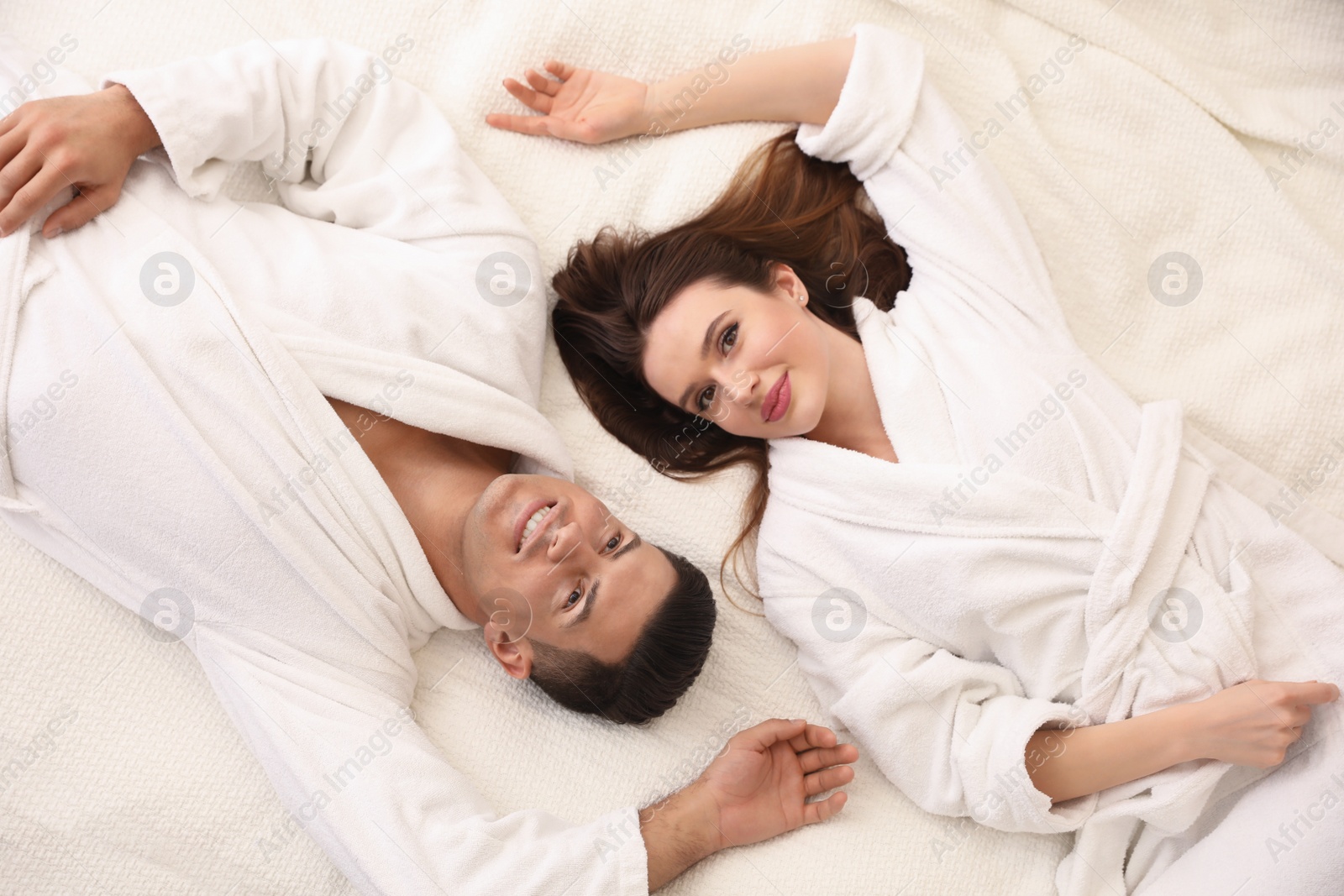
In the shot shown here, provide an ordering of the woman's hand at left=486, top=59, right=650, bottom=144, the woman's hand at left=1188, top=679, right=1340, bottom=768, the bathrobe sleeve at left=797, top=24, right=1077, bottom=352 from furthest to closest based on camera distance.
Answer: the woman's hand at left=486, top=59, right=650, bottom=144 < the bathrobe sleeve at left=797, top=24, right=1077, bottom=352 < the woman's hand at left=1188, top=679, right=1340, bottom=768

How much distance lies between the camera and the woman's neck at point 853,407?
162 centimetres

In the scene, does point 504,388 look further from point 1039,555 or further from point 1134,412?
point 1134,412

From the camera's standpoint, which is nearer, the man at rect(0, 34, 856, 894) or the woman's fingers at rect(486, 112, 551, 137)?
the man at rect(0, 34, 856, 894)

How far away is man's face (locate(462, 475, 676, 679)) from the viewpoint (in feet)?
4.71

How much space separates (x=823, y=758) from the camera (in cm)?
157

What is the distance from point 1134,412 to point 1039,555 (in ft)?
1.01

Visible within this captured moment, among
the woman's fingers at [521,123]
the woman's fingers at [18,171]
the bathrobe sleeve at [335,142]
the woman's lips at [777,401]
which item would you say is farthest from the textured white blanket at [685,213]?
the woman's fingers at [18,171]

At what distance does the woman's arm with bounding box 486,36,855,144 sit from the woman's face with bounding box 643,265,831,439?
36cm

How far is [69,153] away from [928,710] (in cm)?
152

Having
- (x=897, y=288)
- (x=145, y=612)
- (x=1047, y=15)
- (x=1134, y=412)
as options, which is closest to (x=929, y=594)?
(x=1134, y=412)

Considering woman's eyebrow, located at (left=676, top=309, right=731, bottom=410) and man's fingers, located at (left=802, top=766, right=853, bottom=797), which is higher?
woman's eyebrow, located at (left=676, top=309, right=731, bottom=410)

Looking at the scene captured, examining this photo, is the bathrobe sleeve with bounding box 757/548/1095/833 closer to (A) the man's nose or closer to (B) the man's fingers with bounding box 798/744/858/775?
(B) the man's fingers with bounding box 798/744/858/775

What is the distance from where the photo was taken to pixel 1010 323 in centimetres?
161

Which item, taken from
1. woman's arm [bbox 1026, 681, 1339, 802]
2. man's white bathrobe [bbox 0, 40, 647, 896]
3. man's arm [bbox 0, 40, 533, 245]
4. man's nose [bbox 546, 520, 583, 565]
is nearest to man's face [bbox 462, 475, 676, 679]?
man's nose [bbox 546, 520, 583, 565]
